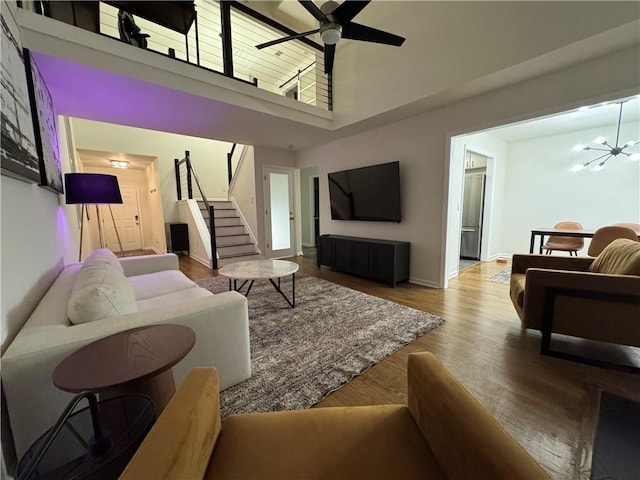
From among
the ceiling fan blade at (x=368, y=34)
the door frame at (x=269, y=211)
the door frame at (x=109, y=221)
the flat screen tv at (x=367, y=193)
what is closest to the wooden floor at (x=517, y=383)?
the flat screen tv at (x=367, y=193)

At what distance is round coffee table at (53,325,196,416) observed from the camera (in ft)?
3.10

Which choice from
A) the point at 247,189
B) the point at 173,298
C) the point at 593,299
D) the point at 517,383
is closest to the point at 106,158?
the point at 247,189

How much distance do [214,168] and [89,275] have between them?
6426 millimetres

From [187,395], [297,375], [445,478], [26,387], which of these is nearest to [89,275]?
[26,387]

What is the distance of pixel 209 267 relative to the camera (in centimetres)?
513

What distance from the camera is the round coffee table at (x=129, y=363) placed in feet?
3.10

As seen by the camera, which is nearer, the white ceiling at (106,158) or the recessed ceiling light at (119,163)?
the white ceiling at (106,158)

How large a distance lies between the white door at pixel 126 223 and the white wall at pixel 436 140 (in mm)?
5779

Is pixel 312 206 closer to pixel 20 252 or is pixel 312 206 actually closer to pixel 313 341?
pixel 313 341

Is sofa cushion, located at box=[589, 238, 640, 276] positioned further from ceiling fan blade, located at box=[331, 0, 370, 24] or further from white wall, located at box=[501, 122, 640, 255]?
white wall, located at box=[501, 122, 640, 255]

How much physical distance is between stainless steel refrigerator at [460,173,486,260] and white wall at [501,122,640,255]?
77 centimetres

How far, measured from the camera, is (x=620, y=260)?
1981mm

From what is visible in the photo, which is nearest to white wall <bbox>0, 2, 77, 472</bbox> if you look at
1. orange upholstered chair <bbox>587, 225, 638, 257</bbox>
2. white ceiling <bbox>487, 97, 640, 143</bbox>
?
white ceiling <bbox>487, 97, 640, 143</bbox>

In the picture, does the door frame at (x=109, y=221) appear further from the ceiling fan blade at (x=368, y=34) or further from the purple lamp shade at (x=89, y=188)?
the ceiling fan blade at (x=368, y=34)
